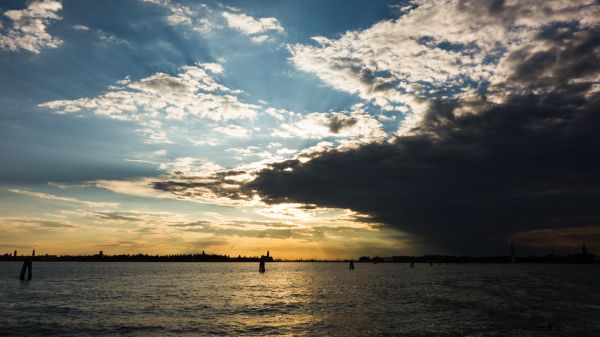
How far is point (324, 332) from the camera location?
86.1 ft

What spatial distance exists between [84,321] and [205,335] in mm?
10727

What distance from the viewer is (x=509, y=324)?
1161 inches

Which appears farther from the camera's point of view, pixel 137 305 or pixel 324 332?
pixel 137 305

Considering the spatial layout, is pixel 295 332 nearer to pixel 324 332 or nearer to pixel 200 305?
pixel 324 332

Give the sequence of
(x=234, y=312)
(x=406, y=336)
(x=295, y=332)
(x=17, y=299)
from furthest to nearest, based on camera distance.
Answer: (x=17, y=299) → (x=234, y=312) → (x=295, y=332) → (x=406, y=336)

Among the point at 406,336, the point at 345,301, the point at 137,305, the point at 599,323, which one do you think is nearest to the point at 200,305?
the point at 137,305

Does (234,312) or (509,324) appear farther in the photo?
(234,312)

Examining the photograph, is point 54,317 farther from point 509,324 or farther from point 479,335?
point 509,324

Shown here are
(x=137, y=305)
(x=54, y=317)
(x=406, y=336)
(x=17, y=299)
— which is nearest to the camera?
(x=406, y=336)

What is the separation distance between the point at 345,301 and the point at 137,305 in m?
20.8

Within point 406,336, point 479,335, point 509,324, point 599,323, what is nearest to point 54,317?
point 406,336

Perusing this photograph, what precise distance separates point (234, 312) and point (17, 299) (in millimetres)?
25036

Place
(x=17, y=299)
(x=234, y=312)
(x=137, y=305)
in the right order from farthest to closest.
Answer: (x=17, y=299), (x=137, y=305), (x=234, y=312)

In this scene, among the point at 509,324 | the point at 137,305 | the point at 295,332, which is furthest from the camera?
the point at 137,305
